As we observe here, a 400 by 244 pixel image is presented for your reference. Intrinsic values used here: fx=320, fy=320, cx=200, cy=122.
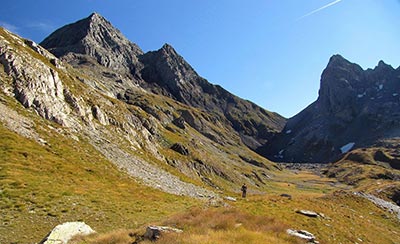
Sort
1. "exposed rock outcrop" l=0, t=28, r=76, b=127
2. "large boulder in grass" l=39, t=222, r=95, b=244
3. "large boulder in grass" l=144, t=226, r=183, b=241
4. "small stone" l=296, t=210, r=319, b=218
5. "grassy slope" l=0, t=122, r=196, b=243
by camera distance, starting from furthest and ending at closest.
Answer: "exposed rock outcrop" l=0, t=28, r=76, b=127 → "small stone" l=296, t=210, r=319, b=218 → "grassy slope" l=0, t=122, r=196, b=243 → "large boulder in grass" l=144, t=226, r=183, b=241 → "large boulder in grass" l=39, t=222, r=95, b=244

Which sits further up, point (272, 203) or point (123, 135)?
point (123, 135)

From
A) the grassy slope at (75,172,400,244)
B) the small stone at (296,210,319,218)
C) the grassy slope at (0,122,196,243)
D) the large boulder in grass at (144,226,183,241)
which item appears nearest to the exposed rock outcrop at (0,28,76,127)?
the grassy slope at (0,122,196,243)

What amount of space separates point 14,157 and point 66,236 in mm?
22805

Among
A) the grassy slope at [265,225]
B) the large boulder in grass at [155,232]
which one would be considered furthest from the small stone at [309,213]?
the large boulder in grass at [155,232]

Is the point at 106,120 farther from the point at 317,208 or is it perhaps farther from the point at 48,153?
the point at 317,208

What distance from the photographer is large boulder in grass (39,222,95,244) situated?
55.4 feet

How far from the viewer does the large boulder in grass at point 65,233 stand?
1688cm

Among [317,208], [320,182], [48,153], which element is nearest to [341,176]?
[320,182]

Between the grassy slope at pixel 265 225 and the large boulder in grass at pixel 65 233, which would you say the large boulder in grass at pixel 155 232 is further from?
the large boulder in grass at pixel 65 233

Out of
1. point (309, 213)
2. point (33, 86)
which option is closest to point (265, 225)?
point (309, 213)

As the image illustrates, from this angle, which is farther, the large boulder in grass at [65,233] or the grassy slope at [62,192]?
the grassy slope at [62,192]

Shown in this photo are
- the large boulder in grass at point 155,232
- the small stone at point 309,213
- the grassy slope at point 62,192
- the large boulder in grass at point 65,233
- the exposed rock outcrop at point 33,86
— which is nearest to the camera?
the large boulder in grass at point 65,233

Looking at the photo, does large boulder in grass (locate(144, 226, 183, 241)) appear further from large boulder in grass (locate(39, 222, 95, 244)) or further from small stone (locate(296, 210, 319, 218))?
small stone (locate(296, 210, 319, 218))

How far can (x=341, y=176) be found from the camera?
19325cm
